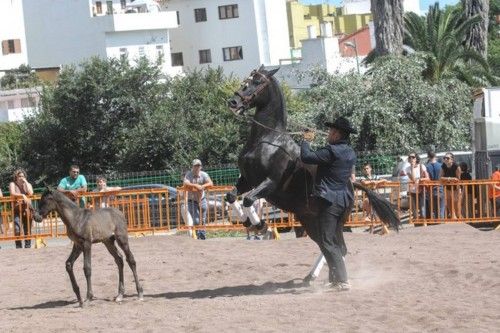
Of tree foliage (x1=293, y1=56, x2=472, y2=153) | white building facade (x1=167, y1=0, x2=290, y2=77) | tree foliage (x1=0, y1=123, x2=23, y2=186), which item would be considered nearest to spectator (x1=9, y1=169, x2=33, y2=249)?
tree foliage (x1=293, y1=56, x2=472, y2=153)

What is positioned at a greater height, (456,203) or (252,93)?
(252,93)

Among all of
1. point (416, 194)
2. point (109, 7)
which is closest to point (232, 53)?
point (109, 7)

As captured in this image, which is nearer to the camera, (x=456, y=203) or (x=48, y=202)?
(x=48, y=202)

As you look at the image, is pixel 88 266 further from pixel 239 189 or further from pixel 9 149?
pixel 9 149

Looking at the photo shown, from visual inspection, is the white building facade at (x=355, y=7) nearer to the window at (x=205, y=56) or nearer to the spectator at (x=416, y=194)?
the window at (x=205, y=56)

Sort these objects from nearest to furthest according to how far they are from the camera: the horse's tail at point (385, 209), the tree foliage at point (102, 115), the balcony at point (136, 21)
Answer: the horse's tail at point (385, 209)
the tree foliage at point (102, 115)
the balcony at point (136, 21)

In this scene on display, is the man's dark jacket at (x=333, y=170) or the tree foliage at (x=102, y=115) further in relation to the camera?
the tree foliage at (x=102, y=115)

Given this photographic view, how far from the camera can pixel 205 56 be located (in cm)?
7612

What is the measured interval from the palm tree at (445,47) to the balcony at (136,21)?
31559 millimetres

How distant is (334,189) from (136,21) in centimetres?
5890

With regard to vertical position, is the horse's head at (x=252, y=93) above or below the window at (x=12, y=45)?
below

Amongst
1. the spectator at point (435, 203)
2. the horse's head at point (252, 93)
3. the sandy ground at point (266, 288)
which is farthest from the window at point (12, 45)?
the horse's head at point (252, 93)

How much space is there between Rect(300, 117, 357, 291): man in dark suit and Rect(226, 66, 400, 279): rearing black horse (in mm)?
263

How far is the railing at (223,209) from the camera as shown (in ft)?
73.9
